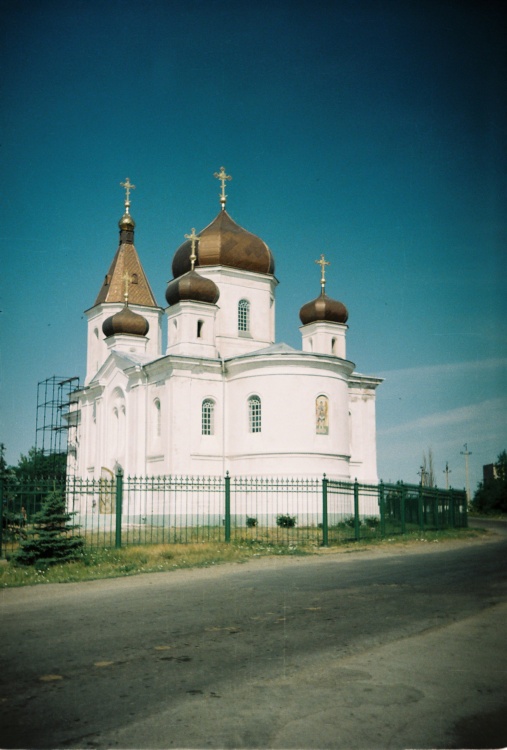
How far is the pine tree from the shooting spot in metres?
13.3

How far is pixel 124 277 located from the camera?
39219 millimetres

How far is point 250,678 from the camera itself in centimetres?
540

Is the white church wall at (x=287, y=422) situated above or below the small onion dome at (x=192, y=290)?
below

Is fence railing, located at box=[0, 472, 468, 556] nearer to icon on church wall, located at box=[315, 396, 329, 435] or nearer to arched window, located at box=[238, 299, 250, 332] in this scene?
icon on church wall, located at box=[315, 396, 329, 435]

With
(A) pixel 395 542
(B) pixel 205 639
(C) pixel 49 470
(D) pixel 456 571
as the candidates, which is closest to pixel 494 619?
(B) pixel 205 639

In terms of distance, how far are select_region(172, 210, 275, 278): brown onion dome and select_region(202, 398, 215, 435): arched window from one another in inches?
287

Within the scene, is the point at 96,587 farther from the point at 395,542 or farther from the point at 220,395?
the point at 220,395

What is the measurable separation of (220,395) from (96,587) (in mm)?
20241

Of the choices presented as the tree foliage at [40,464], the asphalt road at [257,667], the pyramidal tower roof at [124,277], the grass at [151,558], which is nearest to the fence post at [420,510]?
the grass at [151,558]

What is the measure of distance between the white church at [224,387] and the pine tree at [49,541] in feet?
51.9

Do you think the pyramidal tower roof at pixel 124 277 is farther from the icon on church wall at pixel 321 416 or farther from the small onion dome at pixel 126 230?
the icon on church wall at pixel 321 416

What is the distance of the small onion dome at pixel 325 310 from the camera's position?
36062 mm

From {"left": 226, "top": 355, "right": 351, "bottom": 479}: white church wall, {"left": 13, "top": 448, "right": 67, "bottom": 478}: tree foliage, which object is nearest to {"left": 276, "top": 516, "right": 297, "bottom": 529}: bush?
{"left": 226, "top": 355, "right": 351, "bottom": 479}: white church wall

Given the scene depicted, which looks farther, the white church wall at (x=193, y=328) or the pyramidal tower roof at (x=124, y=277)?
the pyramidal tower roof at (x=124, y=277)
